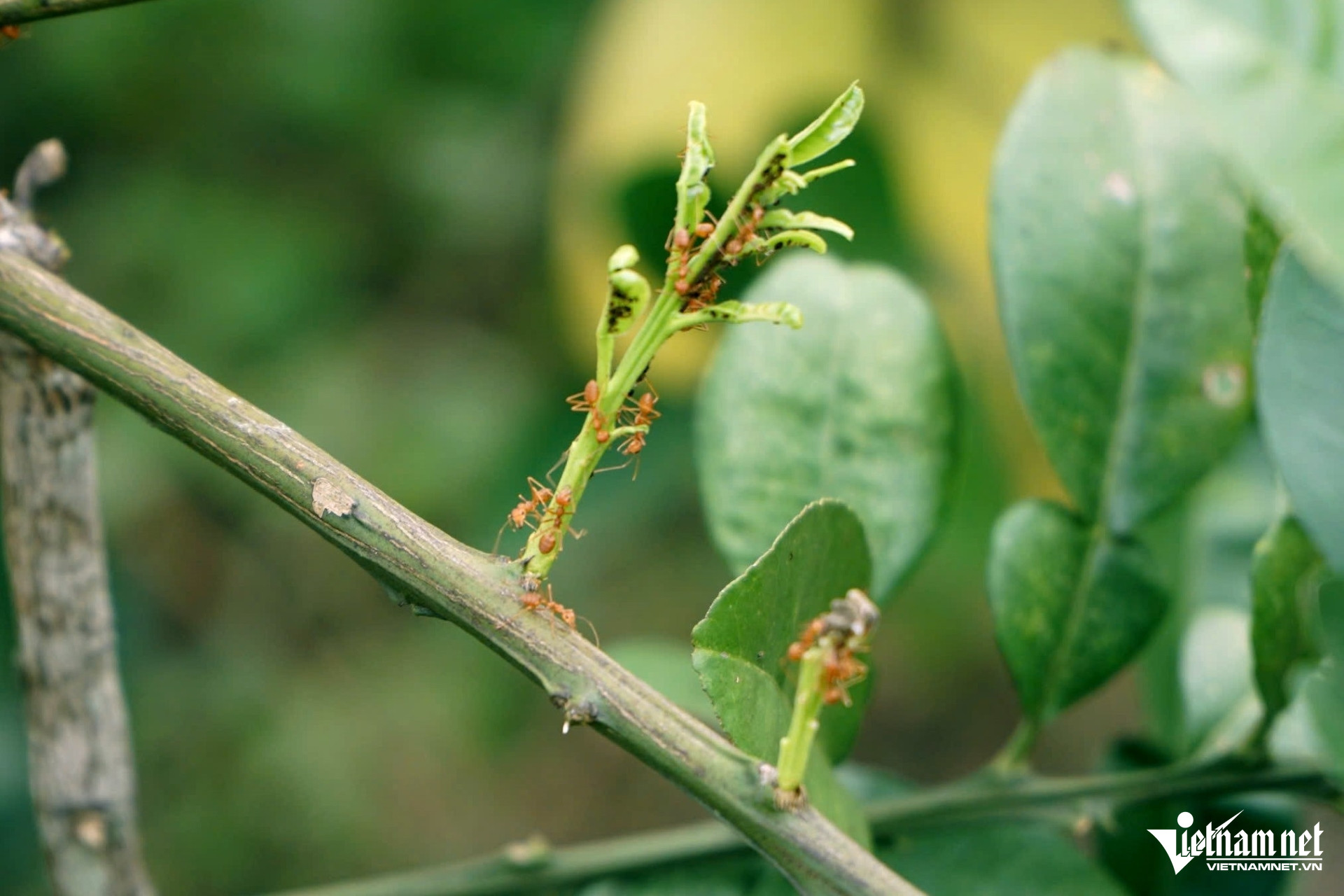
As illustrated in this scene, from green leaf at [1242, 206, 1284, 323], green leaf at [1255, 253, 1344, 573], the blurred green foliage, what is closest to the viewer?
green leaf at [1255, 253, 1344, 573]

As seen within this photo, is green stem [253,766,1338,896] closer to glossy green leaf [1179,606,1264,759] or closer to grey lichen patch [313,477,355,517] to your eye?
glossy green leaf [1179,606,1264,759]

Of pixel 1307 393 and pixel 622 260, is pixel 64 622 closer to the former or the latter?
pixel 622 260

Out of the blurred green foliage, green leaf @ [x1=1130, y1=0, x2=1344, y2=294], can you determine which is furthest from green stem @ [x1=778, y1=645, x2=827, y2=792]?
the blurred green foliage

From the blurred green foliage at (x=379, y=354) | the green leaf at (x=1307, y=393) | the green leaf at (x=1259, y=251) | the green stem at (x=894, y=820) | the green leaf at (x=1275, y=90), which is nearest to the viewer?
the green leaf at (x=1275, y=90)

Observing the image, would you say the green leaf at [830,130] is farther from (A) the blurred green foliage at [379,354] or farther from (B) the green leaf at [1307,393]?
(A) the blurred green foliage at [379,354]

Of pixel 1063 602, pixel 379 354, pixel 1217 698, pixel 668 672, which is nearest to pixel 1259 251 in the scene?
pixel 1063 602

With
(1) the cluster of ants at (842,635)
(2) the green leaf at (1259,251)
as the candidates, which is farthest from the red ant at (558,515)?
(2) the green leaf at (1259,251)
